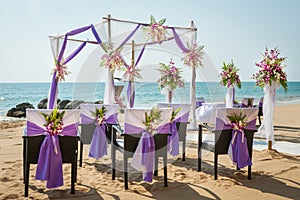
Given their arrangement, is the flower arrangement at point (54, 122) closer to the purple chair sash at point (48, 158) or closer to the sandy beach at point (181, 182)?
the purple chair sash at point (48, 158)

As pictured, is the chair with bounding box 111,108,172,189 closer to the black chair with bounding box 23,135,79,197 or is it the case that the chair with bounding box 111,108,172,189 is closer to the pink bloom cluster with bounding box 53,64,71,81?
the black chair with bounding box 23,135,79,197

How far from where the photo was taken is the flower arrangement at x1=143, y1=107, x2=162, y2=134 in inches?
149

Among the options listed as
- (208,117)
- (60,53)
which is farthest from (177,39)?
(60,53)

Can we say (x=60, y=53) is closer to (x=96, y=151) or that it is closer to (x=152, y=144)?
(x=96, y=151)

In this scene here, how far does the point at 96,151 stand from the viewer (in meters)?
4.76

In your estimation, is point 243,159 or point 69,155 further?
point 243,159

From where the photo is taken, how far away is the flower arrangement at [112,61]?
265 inches

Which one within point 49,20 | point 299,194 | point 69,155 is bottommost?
→ point 299,194

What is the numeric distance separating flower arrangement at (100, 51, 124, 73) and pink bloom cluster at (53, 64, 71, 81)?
1121 mm

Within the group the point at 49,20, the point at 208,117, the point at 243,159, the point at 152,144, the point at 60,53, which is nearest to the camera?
the point at 152,144

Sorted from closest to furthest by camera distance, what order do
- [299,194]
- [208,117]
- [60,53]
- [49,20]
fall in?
[299,194], [208,117], [60,53], [49,20]

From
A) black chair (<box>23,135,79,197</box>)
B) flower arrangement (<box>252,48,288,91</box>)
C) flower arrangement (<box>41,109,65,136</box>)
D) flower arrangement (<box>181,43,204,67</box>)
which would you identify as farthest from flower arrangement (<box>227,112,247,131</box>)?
flower arrangement (<box>181,43,204,67</box>)

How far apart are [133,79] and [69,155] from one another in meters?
4.04

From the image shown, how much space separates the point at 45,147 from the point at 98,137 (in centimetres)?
135
